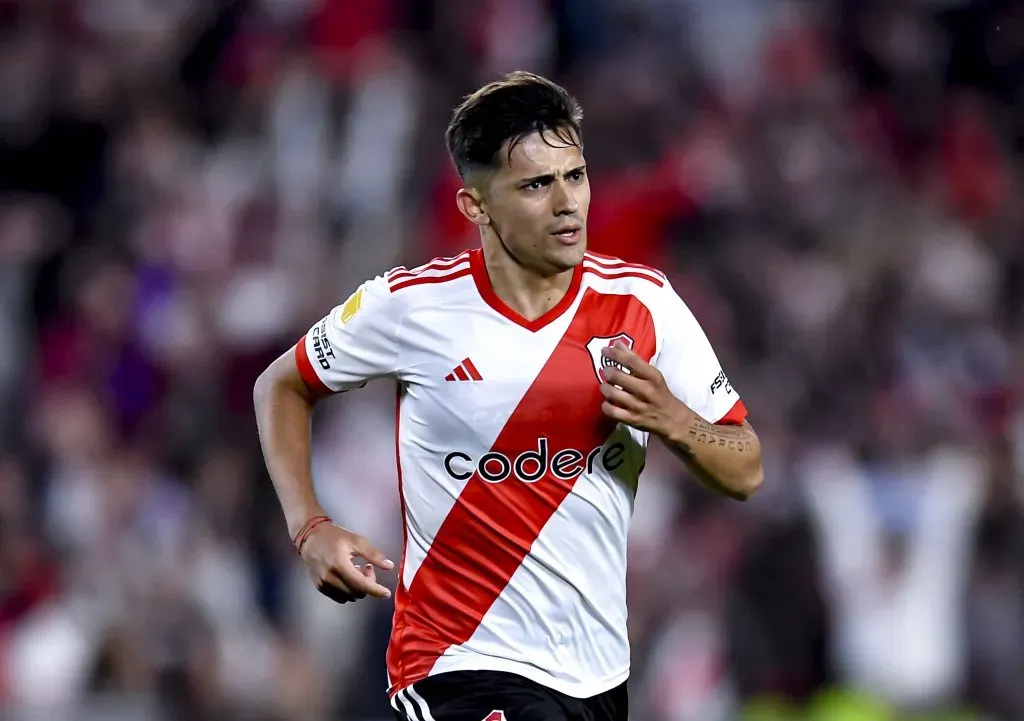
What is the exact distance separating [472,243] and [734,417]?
19.7ft

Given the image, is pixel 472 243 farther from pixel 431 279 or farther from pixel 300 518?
pixel 300 518

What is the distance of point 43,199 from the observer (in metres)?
12.8

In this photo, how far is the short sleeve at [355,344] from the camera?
519 cm

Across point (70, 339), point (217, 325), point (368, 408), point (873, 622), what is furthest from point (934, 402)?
point (70, 339)

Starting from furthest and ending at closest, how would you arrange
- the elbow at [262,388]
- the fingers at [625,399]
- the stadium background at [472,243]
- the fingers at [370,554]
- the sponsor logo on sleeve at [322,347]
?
the stadium background at [472,243] → the elbow at [262,388] → the sponsor logo on sleeve at [322,347] → the fingers at [625,399] → the fingers at [370,554]

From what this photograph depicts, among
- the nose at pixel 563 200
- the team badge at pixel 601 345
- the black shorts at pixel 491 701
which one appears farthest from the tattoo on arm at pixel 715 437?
the black shorts at pixel 491 701

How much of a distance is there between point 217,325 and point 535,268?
21.4 feet

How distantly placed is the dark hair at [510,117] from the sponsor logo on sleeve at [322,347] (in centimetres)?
64

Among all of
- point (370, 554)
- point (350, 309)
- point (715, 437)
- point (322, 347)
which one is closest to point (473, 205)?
point (350, 309)

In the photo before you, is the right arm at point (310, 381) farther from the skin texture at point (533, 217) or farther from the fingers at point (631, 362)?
the fingers at point (631, 362)

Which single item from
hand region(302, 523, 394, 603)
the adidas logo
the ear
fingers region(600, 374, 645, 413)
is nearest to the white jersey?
the adidas logo

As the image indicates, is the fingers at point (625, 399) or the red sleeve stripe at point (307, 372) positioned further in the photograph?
the red sleeve stripe at point (307, 372)

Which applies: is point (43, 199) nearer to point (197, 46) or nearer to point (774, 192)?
point (197, 46)

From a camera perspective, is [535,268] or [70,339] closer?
[535,268]
